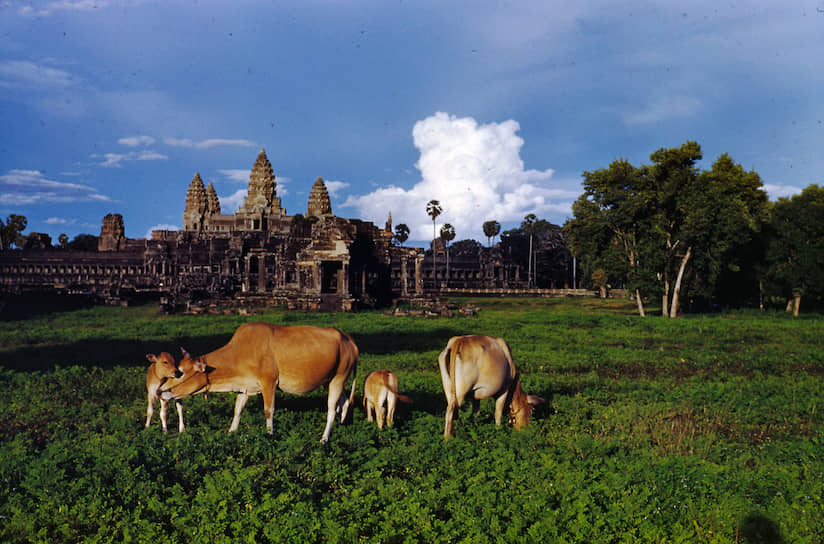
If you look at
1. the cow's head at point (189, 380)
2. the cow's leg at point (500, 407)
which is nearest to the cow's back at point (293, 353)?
the cow's head at point (189, 380)

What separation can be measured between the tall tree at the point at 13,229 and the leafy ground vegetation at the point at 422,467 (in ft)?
325

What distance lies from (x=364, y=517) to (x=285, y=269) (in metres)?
39.3

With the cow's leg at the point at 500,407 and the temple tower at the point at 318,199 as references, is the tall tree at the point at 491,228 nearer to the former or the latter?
the temple tower at the point at 318,199

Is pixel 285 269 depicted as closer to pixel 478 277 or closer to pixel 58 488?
pixel 58 488

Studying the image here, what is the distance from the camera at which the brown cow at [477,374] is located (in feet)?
30.0

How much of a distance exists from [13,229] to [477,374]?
111m

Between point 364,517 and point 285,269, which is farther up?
point 285,269

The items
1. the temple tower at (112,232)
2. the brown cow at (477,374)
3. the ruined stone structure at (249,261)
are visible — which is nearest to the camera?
the brown cow at (477,374)

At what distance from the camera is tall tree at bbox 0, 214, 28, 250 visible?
94588 millimetres

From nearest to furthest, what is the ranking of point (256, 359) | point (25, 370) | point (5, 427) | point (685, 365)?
point (256, 359) < point (5, 427) < point (25, 370) < point (685, 365)

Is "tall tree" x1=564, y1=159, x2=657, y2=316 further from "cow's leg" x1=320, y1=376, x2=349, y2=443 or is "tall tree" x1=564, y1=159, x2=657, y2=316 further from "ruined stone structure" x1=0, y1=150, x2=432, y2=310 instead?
"cow's leg" x1=320, y1=376, x2=349, y2=443

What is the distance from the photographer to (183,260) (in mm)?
70500

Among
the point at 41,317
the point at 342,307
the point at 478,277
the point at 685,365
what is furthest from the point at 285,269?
the point at 478,277

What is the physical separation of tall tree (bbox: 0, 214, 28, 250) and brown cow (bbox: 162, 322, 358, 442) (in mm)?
106420
